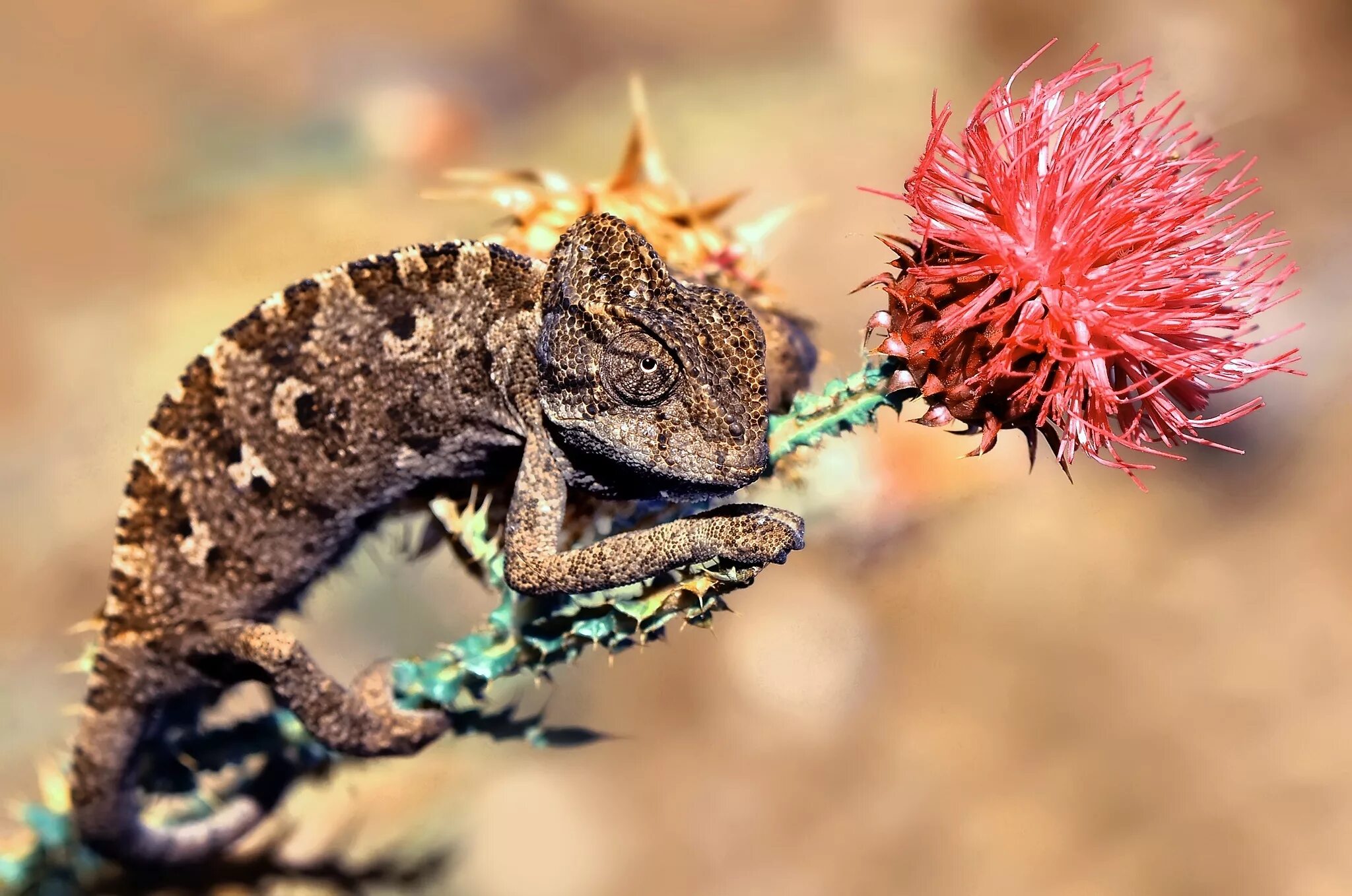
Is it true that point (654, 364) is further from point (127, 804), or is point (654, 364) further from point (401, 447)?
point (127, 804)

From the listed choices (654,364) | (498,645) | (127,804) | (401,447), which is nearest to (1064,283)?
(654,364)

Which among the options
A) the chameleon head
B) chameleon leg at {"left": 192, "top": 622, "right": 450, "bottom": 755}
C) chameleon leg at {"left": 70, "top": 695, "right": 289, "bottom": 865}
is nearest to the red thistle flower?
the chameleon head

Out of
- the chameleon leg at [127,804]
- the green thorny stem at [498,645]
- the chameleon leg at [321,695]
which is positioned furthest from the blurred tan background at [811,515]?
the chameleon leg at [321,695]

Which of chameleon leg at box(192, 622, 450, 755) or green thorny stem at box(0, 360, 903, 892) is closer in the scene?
green thorny stem at box(0, 360, 903, 892)

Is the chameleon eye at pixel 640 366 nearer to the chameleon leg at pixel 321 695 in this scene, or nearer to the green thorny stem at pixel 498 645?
the green thorny stem at pixel 498 645

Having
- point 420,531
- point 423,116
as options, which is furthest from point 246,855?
point 423,116

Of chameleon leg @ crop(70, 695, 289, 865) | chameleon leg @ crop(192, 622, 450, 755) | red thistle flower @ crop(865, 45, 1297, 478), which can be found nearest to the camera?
red thistle flower @ crop(865, 45, 1297, 478)

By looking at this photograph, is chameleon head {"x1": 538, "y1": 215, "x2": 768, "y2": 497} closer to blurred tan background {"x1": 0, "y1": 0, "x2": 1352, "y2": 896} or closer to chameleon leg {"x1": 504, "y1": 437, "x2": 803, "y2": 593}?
chameleon leg {"x1": 504, "y1": 437, "x2": 803, "y2": 593}
